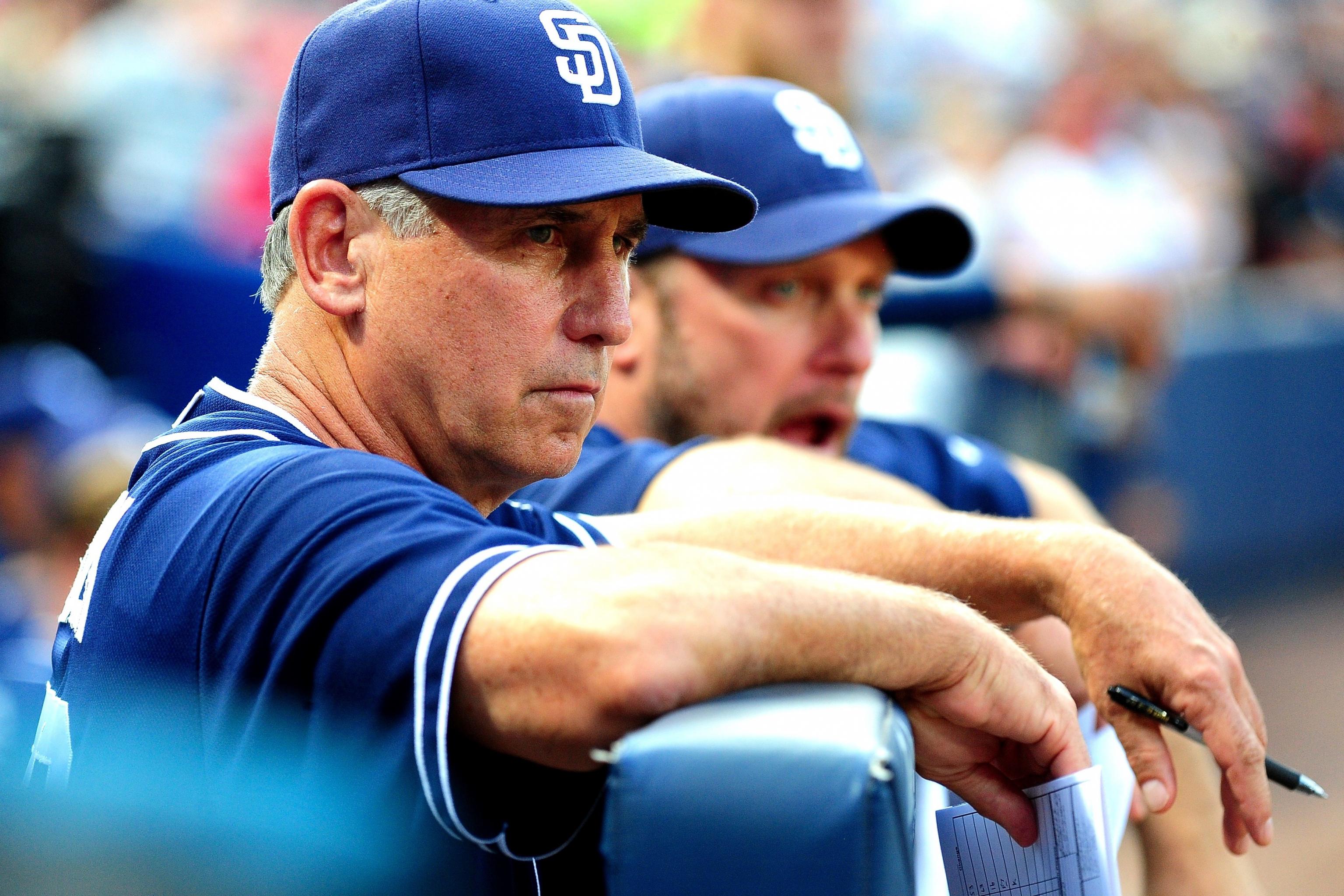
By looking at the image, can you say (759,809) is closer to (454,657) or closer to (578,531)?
(454,657)

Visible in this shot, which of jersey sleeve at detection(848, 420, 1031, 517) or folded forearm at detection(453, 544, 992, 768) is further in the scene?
jersey sleeve at detection(848, 420, 1031, 517)

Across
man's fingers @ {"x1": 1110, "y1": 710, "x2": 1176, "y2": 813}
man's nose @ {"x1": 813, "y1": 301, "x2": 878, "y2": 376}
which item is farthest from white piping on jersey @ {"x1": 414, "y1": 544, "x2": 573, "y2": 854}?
man's nose @ {"x1": 813, "y1": 301, "x2": 878, "y2": 376}

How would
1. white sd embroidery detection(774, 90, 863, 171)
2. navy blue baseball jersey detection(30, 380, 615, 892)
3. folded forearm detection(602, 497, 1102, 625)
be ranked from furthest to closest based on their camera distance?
white sd embroidery detection(774, 90, 863, 171) → folded forearm detection(602, 497, 1102, 625) → navy blue baseball jersey detection(30, 380, 615, 892)

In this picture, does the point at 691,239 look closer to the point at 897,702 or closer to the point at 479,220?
the point at 479,220

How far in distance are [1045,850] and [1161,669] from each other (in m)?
0.30

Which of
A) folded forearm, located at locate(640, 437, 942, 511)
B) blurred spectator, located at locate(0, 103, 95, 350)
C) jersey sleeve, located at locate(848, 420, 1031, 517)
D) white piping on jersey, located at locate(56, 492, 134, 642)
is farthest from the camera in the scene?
blurred spectator, located at locate(0, 103, 95, 350)

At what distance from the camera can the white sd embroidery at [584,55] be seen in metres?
1.52

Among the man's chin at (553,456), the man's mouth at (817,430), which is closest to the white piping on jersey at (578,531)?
the man's chin at (553,456)

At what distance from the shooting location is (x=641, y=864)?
1101 mm

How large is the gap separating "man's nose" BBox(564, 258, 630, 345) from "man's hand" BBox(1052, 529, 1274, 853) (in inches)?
22.9

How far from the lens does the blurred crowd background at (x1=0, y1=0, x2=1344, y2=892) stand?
469 cm

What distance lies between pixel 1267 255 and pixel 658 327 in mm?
7336

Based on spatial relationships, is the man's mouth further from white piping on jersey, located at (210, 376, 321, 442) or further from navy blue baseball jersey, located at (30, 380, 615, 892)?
navy blue baseball jersey, located at (30, 380, 615, 892)

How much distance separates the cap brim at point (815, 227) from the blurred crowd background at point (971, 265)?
4.74 ft
